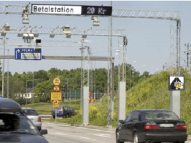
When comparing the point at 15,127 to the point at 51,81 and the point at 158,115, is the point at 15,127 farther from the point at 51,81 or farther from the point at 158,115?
the point at 51,81

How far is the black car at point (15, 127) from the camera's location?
970 centimetres

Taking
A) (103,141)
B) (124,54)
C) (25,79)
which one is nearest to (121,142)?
(103,141)

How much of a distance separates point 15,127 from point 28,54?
4486cm

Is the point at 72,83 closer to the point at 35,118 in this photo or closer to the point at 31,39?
the point at 31,39

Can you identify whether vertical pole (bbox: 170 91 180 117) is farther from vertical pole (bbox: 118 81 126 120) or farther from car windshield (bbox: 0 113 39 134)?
car windshield (bbox: 0 113 39 134)

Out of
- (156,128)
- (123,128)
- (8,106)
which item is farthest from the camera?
(123,128)

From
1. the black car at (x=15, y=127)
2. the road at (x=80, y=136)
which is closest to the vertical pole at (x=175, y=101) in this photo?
the road at (x=80, y=136)

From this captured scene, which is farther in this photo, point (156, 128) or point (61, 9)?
point (61, 9)

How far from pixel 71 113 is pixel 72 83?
70.2 metres

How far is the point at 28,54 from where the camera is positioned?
2183 inches

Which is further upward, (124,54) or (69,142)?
(124,54)

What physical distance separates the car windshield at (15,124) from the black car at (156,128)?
1193 cm

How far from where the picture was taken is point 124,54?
4581cm

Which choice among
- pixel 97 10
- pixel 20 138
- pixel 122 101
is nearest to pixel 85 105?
pixel 122 101
